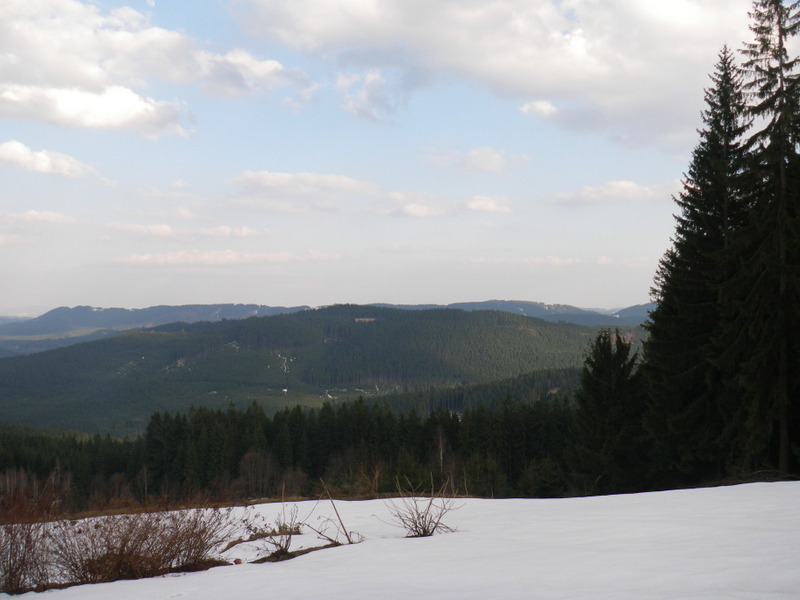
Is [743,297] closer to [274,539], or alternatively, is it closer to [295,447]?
[274,539]

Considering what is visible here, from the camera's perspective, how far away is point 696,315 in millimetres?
17594

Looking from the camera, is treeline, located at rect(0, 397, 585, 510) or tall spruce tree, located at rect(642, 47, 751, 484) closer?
tall spruce tree, located at rect(642, 47, 751, 484)

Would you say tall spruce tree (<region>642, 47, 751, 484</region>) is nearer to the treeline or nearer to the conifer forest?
the conifer forest

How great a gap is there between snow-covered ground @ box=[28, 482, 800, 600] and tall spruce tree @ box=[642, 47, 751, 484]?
31.2 ft

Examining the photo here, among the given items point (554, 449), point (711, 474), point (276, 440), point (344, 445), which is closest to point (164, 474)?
point (276, 440)

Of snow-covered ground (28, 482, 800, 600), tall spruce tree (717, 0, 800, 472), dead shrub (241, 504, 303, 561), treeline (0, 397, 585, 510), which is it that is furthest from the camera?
treeline (0, 397, 585, 510)

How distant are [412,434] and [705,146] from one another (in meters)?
46.6

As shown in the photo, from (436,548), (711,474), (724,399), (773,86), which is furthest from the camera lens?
(711,474)

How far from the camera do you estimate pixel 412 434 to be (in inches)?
2368

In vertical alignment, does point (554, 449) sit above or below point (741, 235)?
below

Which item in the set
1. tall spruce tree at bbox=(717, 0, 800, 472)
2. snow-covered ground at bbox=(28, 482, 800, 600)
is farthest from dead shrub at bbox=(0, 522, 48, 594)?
tall spruce tree at bbox=(717, 0, 800, 472)

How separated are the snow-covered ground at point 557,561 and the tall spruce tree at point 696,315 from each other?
9.50 meters

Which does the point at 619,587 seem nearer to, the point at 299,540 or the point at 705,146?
the point at 299,540

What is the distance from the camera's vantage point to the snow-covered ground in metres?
4.12
